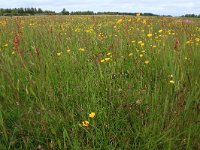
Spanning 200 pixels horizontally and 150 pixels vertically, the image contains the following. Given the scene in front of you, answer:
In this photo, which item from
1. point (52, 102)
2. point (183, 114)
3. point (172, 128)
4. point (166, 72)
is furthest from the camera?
point (166, 72)

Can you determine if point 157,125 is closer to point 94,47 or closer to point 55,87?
point 55,87

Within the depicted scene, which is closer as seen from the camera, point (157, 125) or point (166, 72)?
point (157, 125)

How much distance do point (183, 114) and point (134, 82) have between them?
33.3 inches

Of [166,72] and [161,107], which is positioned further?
[166,72]

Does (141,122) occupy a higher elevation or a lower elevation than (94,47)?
lower

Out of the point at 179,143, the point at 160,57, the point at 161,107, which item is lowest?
the point at 179,143

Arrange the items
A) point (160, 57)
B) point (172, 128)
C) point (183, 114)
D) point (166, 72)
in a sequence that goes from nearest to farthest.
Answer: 1. point (172, 128)
2. point (183, 114)
3. point (166, 72)
4. point (160, 57)

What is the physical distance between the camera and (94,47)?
421cm

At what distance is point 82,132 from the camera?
1832 millimetres

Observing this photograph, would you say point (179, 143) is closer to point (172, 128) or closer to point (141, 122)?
point (172, 128)

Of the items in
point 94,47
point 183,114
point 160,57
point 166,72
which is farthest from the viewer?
point 94,47

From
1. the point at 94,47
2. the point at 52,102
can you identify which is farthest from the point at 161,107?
the point at 94,47

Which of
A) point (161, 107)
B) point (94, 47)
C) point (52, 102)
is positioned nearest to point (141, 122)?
point (161, 107)

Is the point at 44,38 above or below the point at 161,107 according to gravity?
above
